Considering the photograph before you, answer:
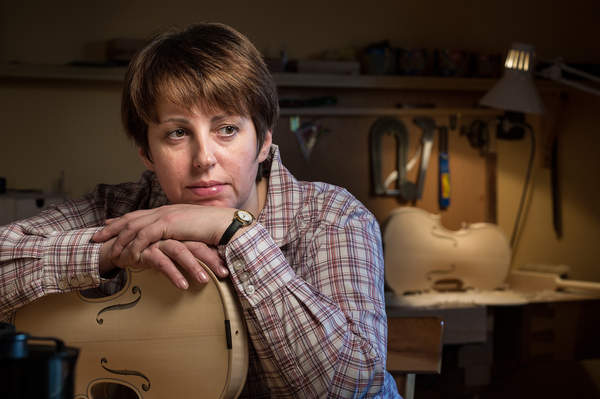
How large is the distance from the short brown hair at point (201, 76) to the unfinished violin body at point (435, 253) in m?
2.23

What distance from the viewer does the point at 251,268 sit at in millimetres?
1093

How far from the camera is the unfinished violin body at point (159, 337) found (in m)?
1.04

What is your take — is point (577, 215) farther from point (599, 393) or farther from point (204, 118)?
point (204, 118)

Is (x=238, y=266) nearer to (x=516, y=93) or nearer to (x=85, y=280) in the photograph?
(x=85, y=280)

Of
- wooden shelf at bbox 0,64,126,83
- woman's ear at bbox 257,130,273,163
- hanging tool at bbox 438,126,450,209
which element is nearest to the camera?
woman's ear at bbox 257,130,273,163

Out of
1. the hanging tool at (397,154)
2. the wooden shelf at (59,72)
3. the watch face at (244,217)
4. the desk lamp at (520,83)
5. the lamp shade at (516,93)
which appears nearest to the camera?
the watch face at (244,217)

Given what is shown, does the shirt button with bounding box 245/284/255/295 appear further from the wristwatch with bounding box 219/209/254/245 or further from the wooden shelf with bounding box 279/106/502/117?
the wooden shelf with bounding box 279/106/502/117

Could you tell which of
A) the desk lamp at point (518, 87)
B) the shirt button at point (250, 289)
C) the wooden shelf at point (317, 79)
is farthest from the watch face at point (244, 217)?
the wooden shelf at point (317, 79)

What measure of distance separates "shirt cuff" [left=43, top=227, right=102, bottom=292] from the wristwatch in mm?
239

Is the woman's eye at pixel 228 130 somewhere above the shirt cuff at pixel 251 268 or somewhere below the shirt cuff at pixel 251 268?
above

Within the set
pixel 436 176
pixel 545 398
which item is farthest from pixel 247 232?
pixel 436 176

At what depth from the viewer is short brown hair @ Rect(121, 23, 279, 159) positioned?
1224 mm

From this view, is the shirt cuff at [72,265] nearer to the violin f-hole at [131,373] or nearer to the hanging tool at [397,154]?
the violin f-hole at [131,373]

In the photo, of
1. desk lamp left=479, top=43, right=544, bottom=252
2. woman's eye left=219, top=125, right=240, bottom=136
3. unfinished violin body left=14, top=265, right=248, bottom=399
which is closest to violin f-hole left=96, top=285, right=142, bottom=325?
unfinished violin body left=14, top=265, right=248, bottom=399
